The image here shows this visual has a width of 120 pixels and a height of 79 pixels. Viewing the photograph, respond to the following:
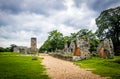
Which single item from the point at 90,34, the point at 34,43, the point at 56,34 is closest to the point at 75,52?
the point at 34,43

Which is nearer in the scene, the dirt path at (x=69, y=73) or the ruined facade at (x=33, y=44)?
the dirt path at (x=69, y=73)

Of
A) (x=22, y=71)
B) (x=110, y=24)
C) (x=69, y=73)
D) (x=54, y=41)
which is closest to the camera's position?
(x=69, y=73)

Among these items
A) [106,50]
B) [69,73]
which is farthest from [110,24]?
[69,73]

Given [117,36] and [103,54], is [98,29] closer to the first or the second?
[117,36]

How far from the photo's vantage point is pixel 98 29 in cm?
5966

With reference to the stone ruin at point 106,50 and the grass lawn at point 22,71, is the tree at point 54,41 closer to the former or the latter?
the stone ruin at point 106,50

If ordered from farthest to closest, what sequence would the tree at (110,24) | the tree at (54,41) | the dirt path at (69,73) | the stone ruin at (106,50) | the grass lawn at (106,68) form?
the tree at (54,41) → the tree at (110,24) → the stone ruin at (106,50) → the grass lawn at (106,68) → the dirt path at (69,73)

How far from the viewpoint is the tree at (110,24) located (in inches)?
2254

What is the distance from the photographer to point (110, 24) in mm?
57844

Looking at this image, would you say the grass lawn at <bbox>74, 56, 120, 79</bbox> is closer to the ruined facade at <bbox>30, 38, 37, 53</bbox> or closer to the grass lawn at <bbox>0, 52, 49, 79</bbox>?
the grass lawn at <bbox>0, 52, 49, 79</bbox>

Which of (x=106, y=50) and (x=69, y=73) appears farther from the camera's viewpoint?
(x=106, y=50)

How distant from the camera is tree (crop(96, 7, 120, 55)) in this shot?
5725 cm

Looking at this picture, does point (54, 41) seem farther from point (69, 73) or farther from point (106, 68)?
point (69, 73)

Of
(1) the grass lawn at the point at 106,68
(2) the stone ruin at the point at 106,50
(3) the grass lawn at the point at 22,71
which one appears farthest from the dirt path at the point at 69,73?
(2) the stone ruin at the point at 106,50
